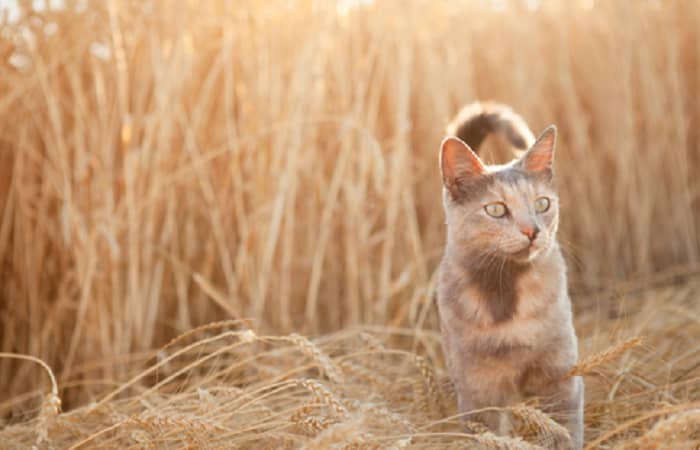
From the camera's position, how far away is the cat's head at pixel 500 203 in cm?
140

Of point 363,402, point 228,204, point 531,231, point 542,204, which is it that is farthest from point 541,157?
point 228,204

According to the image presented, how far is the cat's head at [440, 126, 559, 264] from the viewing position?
4.59 ft

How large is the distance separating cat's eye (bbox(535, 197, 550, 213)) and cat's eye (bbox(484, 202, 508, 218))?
0.07 metres

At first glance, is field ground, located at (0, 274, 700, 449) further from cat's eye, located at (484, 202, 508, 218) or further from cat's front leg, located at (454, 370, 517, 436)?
cat's eye, located at (484, 202, 508, 218)

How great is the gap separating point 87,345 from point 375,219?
99 centimetres

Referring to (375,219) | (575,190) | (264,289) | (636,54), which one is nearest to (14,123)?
(264,289)

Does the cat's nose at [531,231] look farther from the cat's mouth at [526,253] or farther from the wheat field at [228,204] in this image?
the wheat field at [228,204]

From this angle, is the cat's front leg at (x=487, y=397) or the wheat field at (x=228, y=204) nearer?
the cat's front leg at (x=487, y=397)

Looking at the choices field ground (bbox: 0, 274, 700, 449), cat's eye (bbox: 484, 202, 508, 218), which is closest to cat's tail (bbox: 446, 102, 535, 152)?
cat's eye (bbox: 484, 202, 508, 218)

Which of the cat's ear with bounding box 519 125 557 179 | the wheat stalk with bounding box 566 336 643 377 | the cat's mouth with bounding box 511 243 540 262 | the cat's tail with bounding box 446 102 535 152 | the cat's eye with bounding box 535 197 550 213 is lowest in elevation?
the wheat stalk with bounding box 566 336 643 377

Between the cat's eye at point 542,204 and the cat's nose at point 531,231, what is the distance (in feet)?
0.32

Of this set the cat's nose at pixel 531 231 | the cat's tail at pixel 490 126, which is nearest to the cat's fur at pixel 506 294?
the cat's nose at pixel 531 231

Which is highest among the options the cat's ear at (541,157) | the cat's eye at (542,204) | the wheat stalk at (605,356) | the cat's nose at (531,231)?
the cat's ear at (541,157)

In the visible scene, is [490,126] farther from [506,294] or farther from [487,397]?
[487,397]
